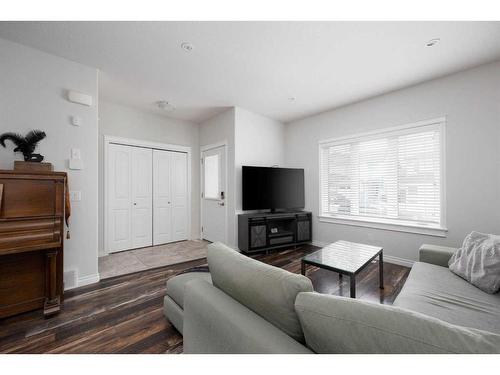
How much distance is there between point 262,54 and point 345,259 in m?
2.39

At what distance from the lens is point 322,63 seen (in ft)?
8.25

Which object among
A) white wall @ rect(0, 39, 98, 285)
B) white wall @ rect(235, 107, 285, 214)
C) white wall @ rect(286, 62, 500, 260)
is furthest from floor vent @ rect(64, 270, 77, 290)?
white wall @ rect(286, 62, 500, 260)

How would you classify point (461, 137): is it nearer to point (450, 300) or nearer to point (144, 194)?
point (450, 300)

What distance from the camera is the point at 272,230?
397cm

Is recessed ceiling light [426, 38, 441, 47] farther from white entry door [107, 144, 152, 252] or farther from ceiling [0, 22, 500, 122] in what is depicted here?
white entry door [107, 144, 152, 252]

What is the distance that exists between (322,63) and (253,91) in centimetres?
112

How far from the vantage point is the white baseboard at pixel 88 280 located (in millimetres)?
2459

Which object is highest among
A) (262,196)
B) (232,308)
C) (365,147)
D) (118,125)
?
(118,125)

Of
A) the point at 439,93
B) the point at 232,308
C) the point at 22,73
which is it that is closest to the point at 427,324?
the point at 232,308

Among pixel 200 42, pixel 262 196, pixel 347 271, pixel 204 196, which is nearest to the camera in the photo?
pixel 347 271

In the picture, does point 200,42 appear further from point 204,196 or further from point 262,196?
point 204,196

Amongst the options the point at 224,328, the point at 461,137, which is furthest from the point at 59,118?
the point at 461,137

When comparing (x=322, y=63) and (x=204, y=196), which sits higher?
(x=322, y=63)
